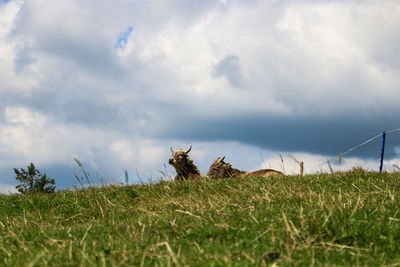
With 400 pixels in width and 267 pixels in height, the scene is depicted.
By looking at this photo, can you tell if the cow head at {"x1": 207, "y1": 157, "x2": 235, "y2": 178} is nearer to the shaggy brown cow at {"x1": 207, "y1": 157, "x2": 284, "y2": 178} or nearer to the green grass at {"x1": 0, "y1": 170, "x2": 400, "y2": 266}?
the shaggy brown cow at {"x1": 207, "y1": 157, "x2": 284, "y2": 178}

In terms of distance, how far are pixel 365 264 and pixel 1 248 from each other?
4977mm

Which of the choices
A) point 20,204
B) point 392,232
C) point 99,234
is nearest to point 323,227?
point 392,232

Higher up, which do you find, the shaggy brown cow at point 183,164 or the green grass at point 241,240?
the shaggy brown cow at point 183,164

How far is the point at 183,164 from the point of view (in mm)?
17047

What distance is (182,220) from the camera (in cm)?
650

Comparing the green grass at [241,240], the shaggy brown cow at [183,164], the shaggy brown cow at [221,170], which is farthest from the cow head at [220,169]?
the green grass at [241,240]

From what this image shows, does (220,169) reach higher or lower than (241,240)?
higher

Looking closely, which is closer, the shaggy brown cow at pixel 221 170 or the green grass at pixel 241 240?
the green grass at pixel 241 240

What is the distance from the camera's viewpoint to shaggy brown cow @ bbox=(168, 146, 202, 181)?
17.0 metres

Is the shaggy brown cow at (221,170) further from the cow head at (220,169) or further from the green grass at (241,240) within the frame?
the green grass at (241,240)

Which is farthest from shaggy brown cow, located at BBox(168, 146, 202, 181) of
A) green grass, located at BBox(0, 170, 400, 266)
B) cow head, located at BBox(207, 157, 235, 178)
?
green grass, located at BBox(0, 170, 400, 266)

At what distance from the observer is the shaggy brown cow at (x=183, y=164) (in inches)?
667

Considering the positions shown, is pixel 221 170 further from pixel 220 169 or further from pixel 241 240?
pixel 241 240

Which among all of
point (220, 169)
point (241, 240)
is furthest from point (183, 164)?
point (241, 240)
